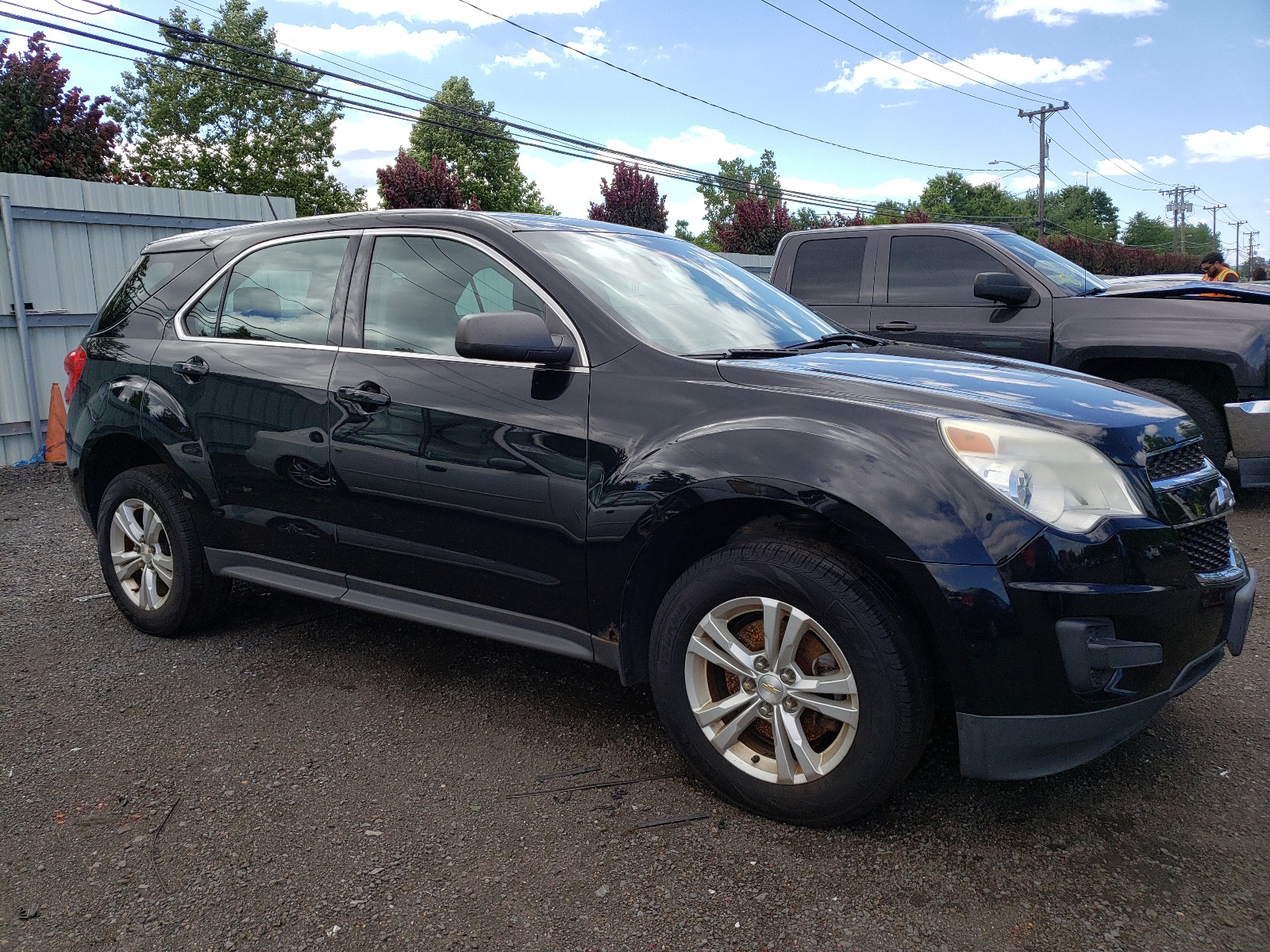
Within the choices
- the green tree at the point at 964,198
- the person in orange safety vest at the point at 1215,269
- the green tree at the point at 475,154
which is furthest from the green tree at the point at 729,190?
the person in orange safety vest at the point at 1215,269

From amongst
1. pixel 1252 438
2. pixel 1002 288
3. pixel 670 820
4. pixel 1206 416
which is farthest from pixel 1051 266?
pixel 670 820

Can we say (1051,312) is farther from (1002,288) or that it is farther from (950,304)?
(950,304)

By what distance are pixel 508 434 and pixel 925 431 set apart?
131 cm

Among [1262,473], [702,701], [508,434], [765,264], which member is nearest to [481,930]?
[702,701]

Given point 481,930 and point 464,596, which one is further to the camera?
point 464,596

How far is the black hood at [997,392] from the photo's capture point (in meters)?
2.53

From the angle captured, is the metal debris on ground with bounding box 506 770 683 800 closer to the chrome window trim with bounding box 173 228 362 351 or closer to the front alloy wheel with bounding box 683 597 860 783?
the front alloy wheel with bounding box 683 597 860 783

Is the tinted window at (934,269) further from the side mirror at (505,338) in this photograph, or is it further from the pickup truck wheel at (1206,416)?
the side mirror at (505,338)

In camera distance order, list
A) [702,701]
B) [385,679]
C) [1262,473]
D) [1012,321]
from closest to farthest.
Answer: [702,701] → [385,679] → [1262,473] → [1012,321]

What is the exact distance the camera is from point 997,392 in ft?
8.98

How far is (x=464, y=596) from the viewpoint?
3285mm

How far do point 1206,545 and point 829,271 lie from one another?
5317mm

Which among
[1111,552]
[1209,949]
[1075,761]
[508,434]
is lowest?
[1209,949]

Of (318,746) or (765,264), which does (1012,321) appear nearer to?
(318,746)
